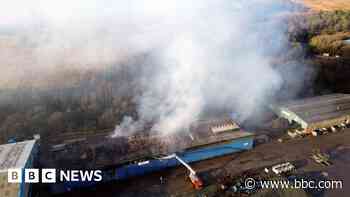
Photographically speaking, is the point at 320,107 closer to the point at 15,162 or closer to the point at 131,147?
the point at 131,147

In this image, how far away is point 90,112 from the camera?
1384 centimetres

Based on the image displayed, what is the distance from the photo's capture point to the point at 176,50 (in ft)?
48.4

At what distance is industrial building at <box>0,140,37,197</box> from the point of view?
8242 mm

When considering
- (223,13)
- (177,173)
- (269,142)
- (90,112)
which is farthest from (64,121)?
(223,13)

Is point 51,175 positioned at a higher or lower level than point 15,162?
lower

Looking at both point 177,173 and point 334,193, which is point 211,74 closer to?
point 177,173

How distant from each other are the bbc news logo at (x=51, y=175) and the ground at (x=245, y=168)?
527mm

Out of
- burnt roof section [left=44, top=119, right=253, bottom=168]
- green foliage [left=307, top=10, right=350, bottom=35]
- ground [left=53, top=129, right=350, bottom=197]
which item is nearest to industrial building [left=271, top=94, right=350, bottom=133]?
ground [left=53, top=129, right=350, bottom=197]

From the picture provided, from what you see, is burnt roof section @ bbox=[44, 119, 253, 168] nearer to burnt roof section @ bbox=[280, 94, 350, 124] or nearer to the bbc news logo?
the bbc news logo

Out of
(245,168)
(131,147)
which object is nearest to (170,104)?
(131,147)

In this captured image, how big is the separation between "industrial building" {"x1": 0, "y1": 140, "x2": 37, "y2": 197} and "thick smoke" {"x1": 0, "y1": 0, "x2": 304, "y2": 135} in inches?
131

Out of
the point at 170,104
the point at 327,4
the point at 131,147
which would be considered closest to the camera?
the point at 131,147

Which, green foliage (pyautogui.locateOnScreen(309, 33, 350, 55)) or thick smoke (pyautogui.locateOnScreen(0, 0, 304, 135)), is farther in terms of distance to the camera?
green foliage (pyautogui.locateOnScreen(309, 33, 350, 55))

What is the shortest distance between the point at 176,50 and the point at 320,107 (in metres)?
8.14
